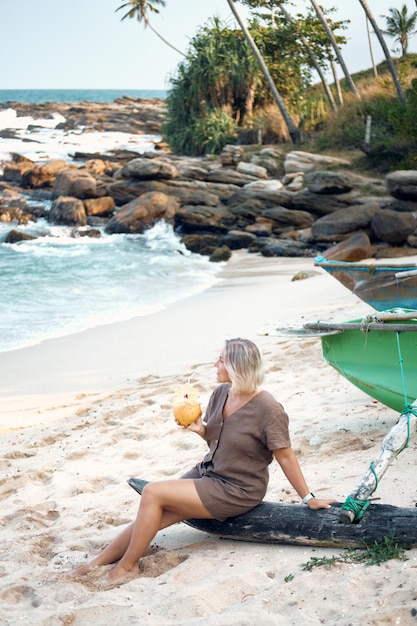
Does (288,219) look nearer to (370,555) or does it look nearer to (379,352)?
(379,352)

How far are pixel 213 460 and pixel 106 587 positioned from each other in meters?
0.83

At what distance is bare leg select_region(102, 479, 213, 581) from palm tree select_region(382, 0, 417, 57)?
45.9m

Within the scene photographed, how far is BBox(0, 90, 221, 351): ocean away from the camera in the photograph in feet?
39.4

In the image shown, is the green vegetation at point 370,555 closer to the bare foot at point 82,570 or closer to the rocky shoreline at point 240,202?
the bare foot at point 82,570

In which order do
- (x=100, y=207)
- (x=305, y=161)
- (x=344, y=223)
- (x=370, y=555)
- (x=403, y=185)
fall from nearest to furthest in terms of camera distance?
(x=370, y=555) < (x=344, y=223) < (x=403, y=185) < (x=100, y=207) < (x=305, y=161)

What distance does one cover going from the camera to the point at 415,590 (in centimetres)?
317

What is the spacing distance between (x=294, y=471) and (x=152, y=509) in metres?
0.75

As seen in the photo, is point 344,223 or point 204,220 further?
point 204,220

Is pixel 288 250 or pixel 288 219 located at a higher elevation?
pixel 288 219

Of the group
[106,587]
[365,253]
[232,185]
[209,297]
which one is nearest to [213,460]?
[106,587]

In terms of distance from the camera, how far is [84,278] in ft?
52.2

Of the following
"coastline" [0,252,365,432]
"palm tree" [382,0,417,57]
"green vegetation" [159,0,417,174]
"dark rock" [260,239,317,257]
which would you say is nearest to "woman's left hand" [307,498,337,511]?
"coastline" [0,252,365,432]

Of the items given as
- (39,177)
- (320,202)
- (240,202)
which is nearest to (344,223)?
(320,202)

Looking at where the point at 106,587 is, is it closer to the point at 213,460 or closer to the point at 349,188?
the point at 213,460
